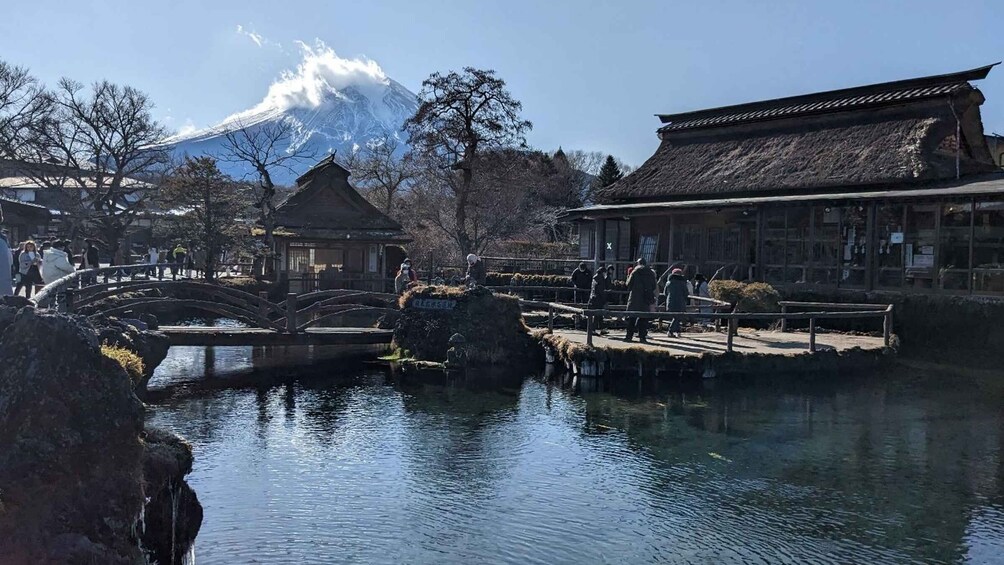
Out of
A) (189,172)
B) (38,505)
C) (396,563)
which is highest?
(189,172)

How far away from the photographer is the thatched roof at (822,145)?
23656 mm

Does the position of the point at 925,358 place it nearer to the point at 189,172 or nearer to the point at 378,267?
the point at 378,267

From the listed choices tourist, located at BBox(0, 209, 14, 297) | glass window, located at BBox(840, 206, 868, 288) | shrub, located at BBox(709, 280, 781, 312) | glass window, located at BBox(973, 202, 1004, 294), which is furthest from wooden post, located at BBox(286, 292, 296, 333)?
glass window, located at BBox(973, 202, 1004, 294)

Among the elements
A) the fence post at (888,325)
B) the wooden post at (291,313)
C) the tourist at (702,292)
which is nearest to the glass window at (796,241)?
the tourist at (702,292)

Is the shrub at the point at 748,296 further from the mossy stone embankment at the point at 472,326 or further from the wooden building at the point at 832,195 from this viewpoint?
the mossy stone embankment at the point at 472,326

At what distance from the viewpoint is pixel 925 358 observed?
19344 mm

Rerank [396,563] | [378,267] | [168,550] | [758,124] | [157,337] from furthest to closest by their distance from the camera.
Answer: [378,267] → [758,124] → [157,337] → [396,563] → [168,550]

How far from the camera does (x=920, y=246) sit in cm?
2106

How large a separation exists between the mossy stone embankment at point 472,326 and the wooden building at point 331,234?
515 inches

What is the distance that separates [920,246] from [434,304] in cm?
1278

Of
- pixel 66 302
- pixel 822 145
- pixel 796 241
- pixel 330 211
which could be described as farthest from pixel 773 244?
pixel 66 302

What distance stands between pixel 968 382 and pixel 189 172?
29.8 meters

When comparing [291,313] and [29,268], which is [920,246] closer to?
[291,313]

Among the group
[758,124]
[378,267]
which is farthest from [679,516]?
[378,267]
